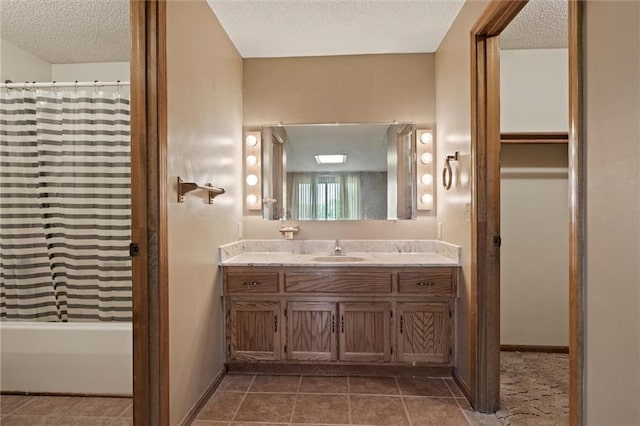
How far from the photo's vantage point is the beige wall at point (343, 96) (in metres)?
3.13

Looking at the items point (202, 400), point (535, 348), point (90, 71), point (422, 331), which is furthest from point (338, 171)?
point (90, 71)

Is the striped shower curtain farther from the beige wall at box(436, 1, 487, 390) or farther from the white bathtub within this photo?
the beige wall at box(436, 1, 487, 390)

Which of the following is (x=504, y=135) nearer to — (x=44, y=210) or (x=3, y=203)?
(x=44, y=210)

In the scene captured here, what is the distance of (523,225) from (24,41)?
4.39 metres

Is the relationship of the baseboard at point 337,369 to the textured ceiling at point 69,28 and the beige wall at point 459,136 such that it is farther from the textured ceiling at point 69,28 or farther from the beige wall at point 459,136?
the textured ceiling at point 69,28

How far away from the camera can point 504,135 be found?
2.97m

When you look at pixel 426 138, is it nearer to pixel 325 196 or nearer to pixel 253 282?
pixel 325 196

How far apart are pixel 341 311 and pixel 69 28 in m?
2.91

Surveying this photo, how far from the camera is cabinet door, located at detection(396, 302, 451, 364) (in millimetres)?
2584

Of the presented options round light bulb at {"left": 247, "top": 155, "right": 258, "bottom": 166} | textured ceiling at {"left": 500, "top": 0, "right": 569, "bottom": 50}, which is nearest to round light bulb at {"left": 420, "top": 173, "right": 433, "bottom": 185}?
textured ceiling at {"left": 500, "top": 0, "right": 569, "bottom": 50}

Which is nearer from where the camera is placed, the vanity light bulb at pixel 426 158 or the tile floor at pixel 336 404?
the tile floor at pixel 336 404

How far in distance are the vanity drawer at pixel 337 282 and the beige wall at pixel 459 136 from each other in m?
0.54

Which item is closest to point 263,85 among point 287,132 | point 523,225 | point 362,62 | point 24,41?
point 287,132

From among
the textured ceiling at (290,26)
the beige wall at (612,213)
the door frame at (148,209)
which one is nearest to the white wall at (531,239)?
the textured ceiling at (290,26)
